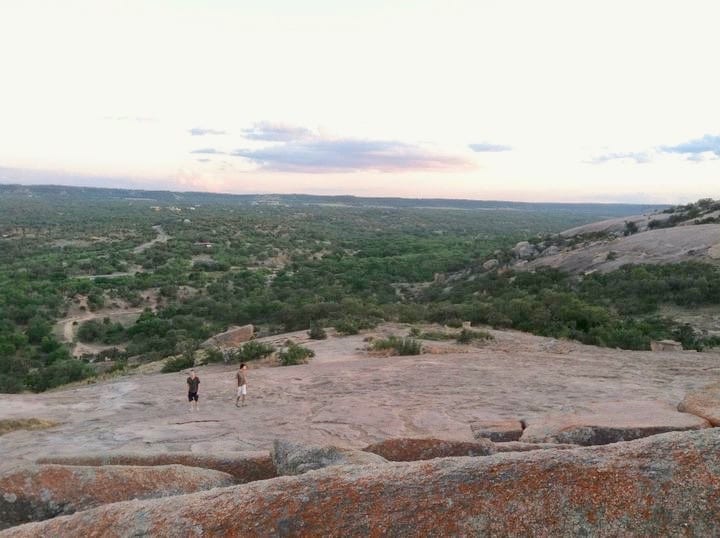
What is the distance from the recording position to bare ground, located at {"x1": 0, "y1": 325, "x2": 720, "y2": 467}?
33.1 ft

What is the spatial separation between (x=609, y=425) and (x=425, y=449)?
3063 millimetres

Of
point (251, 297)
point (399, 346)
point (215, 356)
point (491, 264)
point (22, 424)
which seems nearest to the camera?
point (22, 424)

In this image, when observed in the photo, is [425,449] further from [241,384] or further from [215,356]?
[215,356]

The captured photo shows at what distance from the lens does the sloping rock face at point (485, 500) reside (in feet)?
7.91

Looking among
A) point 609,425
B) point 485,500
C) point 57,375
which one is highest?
point 485,500

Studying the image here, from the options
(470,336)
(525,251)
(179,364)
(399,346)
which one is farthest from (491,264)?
(179,364)

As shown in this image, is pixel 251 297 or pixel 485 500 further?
pixel 251 297

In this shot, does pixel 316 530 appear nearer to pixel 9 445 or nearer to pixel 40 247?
pixel 9 445

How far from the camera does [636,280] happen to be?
83.6 feet

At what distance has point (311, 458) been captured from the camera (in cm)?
427

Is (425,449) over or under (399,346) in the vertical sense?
over

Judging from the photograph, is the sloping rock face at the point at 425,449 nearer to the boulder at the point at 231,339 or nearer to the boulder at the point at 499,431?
the boulder at the point at 499,431

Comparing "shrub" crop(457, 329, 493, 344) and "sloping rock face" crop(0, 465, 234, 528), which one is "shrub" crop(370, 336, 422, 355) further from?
"sloping rock face" crop(0, 465, 234, 528)

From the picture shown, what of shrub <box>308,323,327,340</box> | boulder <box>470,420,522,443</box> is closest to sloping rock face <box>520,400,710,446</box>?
boulder <box>470,420,522,443</box>
